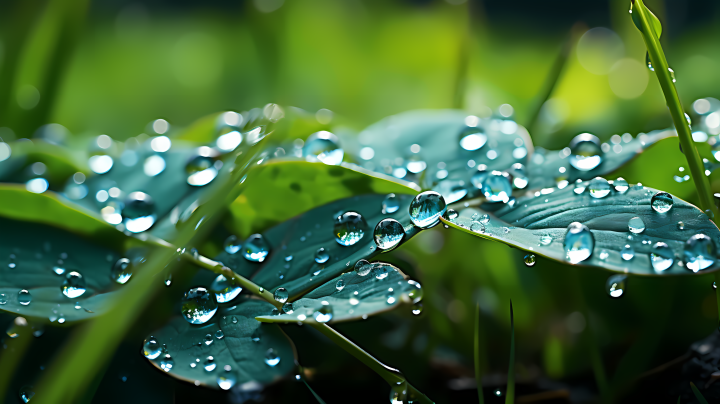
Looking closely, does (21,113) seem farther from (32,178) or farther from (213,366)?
(213,366)

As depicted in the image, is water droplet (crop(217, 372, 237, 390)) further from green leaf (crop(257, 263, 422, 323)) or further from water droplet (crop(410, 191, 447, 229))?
water droplet (crop(410, 191, 447, 229))

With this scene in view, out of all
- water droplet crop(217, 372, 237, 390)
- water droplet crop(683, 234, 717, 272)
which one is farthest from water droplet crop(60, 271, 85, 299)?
water droplet crop(683, 234, 717, 272)

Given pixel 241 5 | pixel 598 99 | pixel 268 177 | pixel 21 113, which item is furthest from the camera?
pixel 241 5

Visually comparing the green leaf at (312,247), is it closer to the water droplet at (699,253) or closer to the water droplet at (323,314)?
the water droplet at (323,314)

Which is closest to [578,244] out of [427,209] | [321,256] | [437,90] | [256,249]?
[427,209]

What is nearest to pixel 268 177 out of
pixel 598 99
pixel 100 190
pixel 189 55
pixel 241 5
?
pixel 100 190

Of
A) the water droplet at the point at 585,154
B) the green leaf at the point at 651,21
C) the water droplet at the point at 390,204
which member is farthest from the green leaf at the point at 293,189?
the green leaf at the point at 651,21
